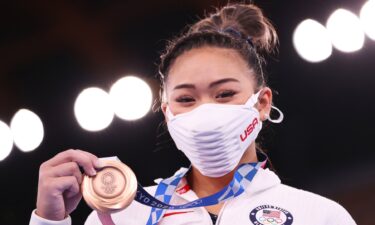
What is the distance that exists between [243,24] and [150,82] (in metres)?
2.22

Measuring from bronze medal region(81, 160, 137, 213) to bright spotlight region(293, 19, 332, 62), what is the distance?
3.30 m

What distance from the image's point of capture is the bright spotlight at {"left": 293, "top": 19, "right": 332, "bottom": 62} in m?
5.00

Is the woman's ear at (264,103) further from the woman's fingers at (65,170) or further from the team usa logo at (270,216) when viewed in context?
the woman's fingers at (65,170)

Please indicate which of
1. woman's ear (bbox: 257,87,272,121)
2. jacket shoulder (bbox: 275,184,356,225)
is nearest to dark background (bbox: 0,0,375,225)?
woman's ear (bbox: 257,87,272,121)

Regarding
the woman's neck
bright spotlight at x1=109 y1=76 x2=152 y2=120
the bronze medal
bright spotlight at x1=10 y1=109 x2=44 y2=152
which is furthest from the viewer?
bright spotlight at x1=10 y1=109 x2=44 y2=152

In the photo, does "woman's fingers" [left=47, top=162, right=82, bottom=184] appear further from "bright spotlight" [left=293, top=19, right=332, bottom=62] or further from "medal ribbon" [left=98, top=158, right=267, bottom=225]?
"bright spotlight" [left=293, top=19, right=332, bottom=62]

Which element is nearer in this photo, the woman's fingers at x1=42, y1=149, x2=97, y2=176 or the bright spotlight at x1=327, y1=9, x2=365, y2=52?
the woman's fingers at x1=42, y1=149, x2=97, y2=176

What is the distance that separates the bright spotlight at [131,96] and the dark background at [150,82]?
0.23 ft

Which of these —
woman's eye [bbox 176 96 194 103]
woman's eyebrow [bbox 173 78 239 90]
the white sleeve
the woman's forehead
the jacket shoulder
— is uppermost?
the woman's forehead

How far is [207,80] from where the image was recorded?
237 centimetres

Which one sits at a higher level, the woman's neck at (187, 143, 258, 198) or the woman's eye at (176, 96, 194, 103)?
the woman's eye at (176, 96, 194, 103)

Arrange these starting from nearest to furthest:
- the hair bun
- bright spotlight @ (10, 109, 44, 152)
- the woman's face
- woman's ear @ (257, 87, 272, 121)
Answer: the woman's face < woman's ear @ (257, 87, 272, 121) < the hair bun < bright spotlight @ (10, 109, 44, 152)

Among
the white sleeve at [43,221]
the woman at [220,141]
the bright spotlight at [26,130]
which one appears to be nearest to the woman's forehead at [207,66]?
the woman at [220,141]

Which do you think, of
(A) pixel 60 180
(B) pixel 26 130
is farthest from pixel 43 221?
(B) pixel 26 130
